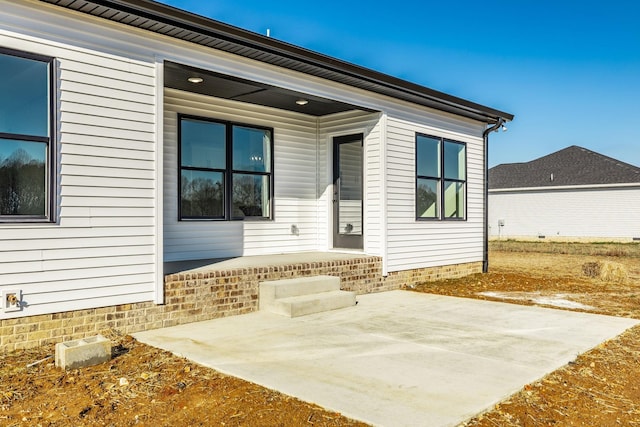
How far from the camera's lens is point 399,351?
14.8 feet

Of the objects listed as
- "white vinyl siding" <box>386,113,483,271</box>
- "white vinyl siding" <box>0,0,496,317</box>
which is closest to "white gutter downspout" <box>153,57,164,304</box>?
"white vinyl siding" <box>0,0,496,317</box>

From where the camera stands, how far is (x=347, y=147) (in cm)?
896

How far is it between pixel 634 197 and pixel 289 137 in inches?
864

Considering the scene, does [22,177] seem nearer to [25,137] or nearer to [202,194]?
[25,137]

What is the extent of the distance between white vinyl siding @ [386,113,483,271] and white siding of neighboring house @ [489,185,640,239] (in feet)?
56.8

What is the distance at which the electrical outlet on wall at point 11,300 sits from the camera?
4344mm

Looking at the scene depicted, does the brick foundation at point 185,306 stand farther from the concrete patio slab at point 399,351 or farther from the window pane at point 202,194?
the window pane at point 202,194

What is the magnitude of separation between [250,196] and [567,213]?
894 inches

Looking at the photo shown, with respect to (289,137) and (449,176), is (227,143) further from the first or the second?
(449,176)

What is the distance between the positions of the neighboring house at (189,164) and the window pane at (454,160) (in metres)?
0.07

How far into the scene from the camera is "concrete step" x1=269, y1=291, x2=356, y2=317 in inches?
236

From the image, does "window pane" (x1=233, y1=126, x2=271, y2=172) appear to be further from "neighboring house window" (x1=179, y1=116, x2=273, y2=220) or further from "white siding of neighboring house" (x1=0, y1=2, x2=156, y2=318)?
"white siding of neighboring house" (x1=0, y1=2, x2=156, y2=318)

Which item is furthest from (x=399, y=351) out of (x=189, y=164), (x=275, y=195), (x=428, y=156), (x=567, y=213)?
(x=567, y=213)

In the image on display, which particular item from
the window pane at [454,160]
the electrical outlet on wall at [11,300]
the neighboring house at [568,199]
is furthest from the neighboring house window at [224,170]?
the neighboring house at [568,199]
